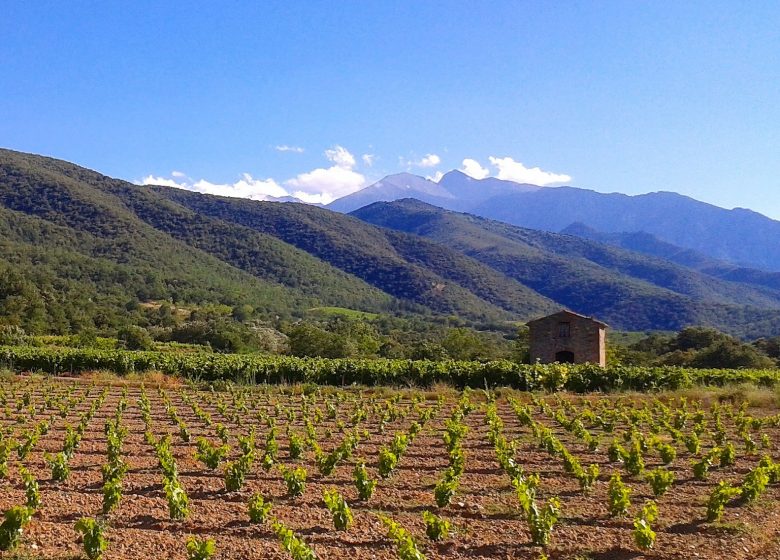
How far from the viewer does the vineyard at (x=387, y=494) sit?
7477mm

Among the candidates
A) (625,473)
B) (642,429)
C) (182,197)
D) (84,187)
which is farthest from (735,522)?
(182,197)

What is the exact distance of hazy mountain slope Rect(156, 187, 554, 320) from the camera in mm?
115125

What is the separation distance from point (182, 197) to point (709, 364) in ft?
350

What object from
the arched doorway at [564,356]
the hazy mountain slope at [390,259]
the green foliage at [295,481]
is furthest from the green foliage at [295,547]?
the hazy mountain slope at [390,259]

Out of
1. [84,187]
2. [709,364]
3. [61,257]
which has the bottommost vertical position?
[709,364]

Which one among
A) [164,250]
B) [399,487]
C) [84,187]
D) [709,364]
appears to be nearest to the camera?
[399,487]

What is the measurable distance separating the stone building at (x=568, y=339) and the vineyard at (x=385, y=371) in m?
6.29

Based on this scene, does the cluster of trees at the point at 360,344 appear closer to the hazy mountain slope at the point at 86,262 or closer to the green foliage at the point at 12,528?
the hazy mountain slope at the point at 86,262

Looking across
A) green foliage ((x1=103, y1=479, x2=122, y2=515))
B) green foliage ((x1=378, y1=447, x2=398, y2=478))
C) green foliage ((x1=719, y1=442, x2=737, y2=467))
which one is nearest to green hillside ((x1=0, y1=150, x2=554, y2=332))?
green foliage ((x1=378, y1=447, x2=398, y2=478))

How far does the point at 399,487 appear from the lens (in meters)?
10.4

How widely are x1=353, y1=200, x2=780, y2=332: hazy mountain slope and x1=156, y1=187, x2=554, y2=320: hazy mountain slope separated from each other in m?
11.6

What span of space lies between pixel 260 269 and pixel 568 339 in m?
73.5

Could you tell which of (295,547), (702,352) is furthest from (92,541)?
(702,352)

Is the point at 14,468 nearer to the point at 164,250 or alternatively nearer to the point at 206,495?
the point at 206,495
